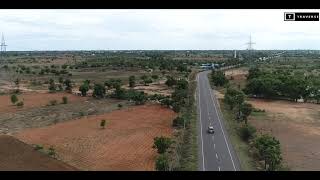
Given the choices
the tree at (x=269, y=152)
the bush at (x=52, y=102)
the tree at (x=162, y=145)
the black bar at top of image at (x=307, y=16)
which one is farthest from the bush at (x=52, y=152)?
the black bar at top of image at (x=307, y=16)

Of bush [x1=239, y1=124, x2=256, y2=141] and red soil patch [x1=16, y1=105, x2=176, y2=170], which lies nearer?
red soil patch [x1=16, y1=105, x2=176, y2=170]

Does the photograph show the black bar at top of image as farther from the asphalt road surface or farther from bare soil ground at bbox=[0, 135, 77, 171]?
bare soil ground at bbox=[0, 135, 77, 171]

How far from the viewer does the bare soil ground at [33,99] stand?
50.4m

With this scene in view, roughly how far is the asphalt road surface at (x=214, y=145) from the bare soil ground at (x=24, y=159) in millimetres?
7765

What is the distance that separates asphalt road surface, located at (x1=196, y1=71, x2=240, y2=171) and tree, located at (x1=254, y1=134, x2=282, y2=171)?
1585 millimetres

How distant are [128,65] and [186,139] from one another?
86.9 m

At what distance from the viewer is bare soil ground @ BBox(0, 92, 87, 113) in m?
50.4

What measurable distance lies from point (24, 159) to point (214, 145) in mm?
12208

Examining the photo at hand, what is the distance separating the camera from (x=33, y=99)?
2265 inches

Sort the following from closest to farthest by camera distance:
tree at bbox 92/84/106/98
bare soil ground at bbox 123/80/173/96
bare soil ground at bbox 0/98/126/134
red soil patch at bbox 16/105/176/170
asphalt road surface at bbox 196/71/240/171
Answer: asphalt road surface at bbox 196/71/240/171, red soil patch at bbox 16/105/176/170, bare soil ground at bbox 0/98/126/134, tree at bbox 92/84/106/98, bare soil ground at bbox 123/80/173/96

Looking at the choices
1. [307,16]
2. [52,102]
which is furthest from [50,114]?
[307,16]

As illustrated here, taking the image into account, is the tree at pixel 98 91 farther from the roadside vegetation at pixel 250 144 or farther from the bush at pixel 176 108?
the roadside vegetation at pixel 250 144

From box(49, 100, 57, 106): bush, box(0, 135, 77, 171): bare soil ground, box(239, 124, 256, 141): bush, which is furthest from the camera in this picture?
box(49, 100, 57, 106): bush

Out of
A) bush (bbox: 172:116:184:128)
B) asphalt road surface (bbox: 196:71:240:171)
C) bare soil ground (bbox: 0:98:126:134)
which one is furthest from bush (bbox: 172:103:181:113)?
bare soil ground (bbox: 0:98:126:134)
